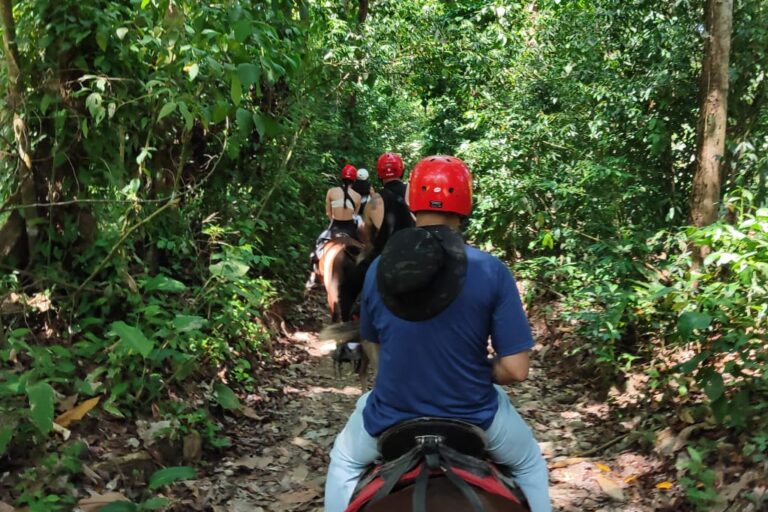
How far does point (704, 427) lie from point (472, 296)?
10.6 ft

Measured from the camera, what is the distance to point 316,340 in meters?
9.95

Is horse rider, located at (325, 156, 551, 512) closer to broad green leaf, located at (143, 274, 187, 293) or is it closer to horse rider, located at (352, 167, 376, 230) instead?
broad green leaf, located at (143, 274, 187, 293)

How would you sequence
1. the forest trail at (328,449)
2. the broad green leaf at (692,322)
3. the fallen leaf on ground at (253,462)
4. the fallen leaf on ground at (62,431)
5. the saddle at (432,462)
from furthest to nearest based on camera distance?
the fallen leaf on ground at (253,462)
the forest trail at (328,449)
the fallen leaf on ground at (62,431)
the broad green leaf at (692,322)
the saddle at (432,462)

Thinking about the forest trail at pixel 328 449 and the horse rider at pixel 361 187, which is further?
the horse rider at pixel 361 187

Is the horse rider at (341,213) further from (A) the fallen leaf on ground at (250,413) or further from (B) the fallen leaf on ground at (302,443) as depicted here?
(B) the fallen leaf on ground at (302,443)

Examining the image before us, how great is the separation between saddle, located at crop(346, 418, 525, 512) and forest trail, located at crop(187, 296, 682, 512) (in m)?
2.65

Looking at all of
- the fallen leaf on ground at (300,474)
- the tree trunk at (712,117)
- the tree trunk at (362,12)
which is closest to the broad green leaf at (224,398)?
the fallen leaf on ground at (300,474)

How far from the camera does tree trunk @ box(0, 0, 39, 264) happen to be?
4.90 metres

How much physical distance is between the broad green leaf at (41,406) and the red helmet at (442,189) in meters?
2.45

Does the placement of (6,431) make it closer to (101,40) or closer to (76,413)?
(76,413)

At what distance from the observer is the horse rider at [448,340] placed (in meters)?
2.42

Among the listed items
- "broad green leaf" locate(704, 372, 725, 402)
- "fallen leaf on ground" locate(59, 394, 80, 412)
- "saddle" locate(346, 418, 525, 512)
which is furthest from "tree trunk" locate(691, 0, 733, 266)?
"fallen leaf on ground" locate(59, 394, 80, 412)

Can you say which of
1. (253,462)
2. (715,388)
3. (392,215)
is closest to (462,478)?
(715,388)

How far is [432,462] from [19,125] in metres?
4.59
